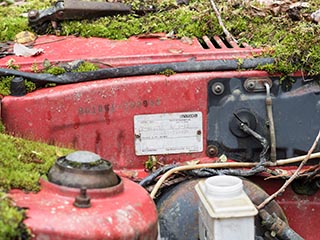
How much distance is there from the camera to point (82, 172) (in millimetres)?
2094

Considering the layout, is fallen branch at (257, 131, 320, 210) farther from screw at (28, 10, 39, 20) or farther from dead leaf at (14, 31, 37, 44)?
screw at (28, 10, 39, 20)

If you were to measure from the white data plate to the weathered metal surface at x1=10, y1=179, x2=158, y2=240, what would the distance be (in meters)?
0.63

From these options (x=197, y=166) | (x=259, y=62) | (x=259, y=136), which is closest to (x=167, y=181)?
(x=197, y=166)

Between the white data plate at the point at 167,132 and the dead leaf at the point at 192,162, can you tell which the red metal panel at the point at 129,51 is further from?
the dead leaf at the point at 192,162

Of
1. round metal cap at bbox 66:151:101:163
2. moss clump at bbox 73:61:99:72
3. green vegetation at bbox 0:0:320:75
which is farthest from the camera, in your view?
green vegetation at bbox 0:0:320:75

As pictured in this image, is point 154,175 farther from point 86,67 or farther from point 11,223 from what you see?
point 11,223

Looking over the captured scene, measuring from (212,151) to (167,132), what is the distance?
185 mm

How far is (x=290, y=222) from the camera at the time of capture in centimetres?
290

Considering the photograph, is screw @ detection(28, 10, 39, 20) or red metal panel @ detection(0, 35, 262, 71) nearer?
red metal panel @ detection(0, 35, 262, 71)

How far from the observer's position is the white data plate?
2.78m

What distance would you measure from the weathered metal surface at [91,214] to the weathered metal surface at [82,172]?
24 mm

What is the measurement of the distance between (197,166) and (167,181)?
0.12 metres

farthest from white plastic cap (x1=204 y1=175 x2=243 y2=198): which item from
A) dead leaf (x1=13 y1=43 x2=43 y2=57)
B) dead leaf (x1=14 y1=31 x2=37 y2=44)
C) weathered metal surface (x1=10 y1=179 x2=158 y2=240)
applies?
dead leaf (x1=14 y1=31 x2=37 y2=44)

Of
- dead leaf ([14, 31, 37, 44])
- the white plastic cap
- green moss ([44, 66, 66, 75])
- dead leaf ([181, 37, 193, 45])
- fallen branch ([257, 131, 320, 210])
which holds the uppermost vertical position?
dead leaf ([14, 31, 37, 44])
